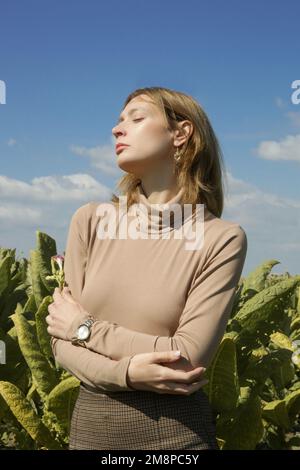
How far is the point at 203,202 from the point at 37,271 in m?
1.86

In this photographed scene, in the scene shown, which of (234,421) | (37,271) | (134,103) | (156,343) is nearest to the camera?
(156,343)

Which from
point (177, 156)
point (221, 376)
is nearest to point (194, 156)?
point (177, 156)

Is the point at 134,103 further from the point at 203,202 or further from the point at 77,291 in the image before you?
the point at 77,291

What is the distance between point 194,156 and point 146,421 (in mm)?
777

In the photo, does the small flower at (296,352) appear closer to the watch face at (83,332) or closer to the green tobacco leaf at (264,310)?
the green tobacco leaf at (264,310)

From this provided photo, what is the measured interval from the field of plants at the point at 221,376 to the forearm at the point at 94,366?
1.13m

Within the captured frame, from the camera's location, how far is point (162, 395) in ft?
5.87

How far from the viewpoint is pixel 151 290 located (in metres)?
1.84

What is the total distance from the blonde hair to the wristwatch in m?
0.43

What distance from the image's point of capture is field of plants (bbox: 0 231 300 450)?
125 inches

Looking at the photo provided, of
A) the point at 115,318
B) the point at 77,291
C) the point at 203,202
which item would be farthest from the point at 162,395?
the point at 203,202

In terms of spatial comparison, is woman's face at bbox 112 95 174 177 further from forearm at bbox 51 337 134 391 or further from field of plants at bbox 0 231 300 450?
field of plants at bbox 0 231 300 450

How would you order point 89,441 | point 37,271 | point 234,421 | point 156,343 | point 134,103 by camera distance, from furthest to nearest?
point 37,271 < point 234,421 < point 134,103 < point 89,441 < point 156,343

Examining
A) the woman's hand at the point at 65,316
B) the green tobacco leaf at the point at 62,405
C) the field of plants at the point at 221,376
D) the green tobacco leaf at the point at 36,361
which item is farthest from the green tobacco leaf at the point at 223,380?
the woman's hand at the point at 65,316
